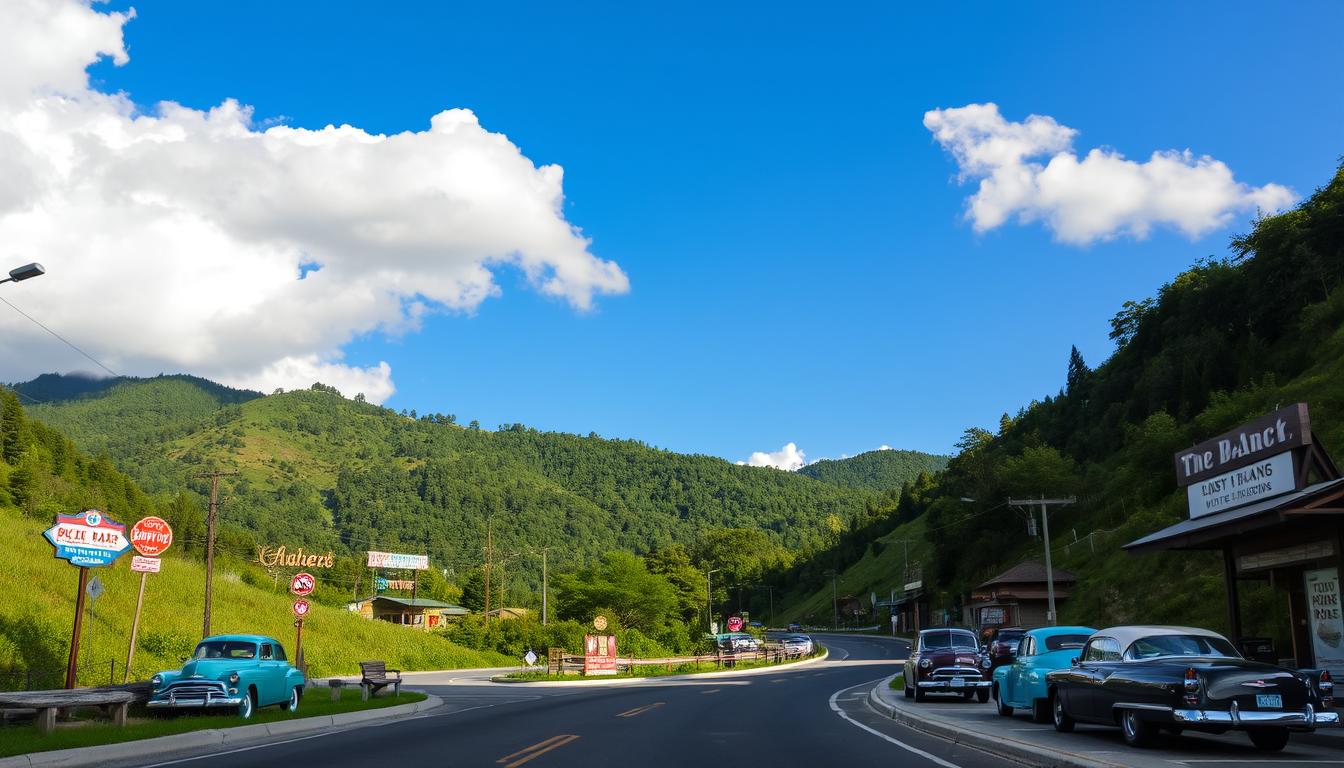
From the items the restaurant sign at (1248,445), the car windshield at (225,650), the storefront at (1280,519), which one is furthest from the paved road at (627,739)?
the restaurant sign at (1248,445)

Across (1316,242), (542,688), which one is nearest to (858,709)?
(542,688)

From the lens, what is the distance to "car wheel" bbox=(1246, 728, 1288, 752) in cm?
1238

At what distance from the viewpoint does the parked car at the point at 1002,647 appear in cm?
2798

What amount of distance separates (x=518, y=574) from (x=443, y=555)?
50.0 ft

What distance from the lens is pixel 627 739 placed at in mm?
15703

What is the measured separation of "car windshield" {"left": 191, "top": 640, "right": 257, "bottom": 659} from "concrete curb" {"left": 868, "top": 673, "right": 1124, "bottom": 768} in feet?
46.0

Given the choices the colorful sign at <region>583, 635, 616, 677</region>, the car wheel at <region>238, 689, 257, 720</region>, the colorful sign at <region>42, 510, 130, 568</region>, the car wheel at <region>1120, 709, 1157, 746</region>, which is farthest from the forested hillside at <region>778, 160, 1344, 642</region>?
the colorful sign at <region>42, 510, 130, 568</region>

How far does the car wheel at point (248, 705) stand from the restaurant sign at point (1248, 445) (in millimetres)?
21990

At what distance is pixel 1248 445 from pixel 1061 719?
10034mm

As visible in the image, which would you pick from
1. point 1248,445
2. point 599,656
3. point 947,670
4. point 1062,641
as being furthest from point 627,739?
point 599,656

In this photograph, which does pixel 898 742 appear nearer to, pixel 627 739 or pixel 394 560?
pixel 627 739

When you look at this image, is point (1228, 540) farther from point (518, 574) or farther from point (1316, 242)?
point (518, 574)

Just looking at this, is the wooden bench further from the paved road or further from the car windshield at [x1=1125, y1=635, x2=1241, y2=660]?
the car windshield at [x1=1125, y1=635, x2=1241, y2=660]

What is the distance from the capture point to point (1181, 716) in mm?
12141
